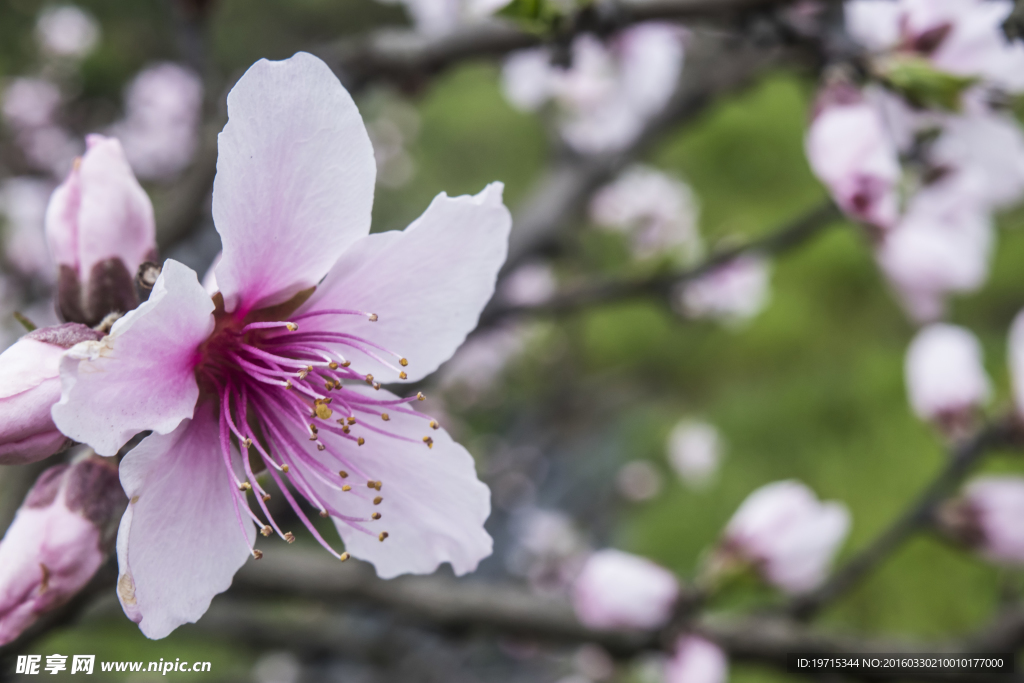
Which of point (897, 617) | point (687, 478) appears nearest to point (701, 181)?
point (687, 478)

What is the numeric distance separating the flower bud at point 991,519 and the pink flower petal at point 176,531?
0.59 m

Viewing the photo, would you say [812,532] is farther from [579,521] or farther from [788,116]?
[788,116]

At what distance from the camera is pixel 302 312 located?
1.23ft

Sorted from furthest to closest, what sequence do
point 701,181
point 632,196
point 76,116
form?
point 701,181
point 76,116
point 632,196

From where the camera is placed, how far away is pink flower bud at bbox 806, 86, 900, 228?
1.49ft

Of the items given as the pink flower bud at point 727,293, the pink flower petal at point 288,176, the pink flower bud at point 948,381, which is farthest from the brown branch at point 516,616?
the pink flower bud at point 727,293

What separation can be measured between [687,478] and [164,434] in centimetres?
217

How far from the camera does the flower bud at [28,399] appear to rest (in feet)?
0.88

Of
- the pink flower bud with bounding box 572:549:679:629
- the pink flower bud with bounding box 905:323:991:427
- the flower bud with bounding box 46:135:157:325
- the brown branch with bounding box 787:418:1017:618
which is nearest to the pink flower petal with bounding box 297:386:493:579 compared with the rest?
the flower bud with bounding box 46:135:157:325

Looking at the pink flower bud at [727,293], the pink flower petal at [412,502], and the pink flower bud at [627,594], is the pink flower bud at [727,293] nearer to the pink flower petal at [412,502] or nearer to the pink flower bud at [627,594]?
the pink flower bud at [627,594]

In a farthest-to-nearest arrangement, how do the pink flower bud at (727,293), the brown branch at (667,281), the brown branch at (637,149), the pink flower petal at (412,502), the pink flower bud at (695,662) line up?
the pink flower bud at (727,293) < the brown branch at (637,149) < the brown branch at (667,281) < the pink flower bud at (695,662) < the pink flower petal at (412,502)

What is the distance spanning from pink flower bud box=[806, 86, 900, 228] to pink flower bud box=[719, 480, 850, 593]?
10.8 inches

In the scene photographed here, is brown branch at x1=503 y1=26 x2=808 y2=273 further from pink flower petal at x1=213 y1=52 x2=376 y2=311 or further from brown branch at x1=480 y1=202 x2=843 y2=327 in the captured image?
pink flower petal at x1=213 y1=52 x2=376 y2=311

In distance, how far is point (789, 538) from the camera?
63cm
